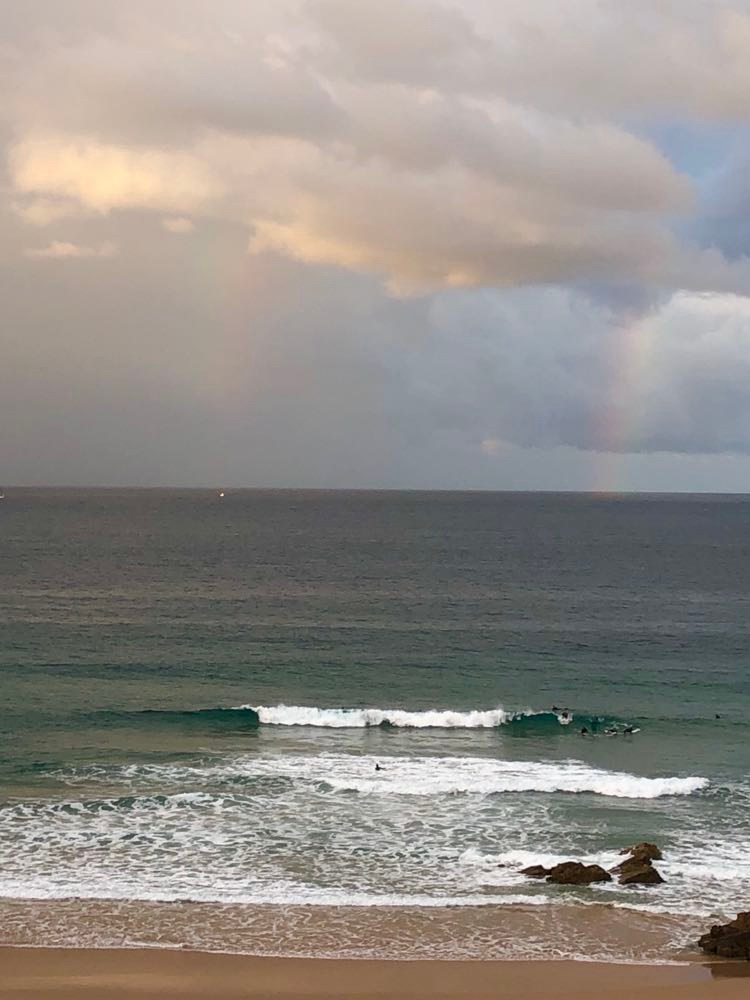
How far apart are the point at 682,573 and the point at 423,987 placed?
104178 mm

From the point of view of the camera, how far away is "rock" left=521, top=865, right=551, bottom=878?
26891 millimetres

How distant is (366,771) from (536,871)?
11.4m

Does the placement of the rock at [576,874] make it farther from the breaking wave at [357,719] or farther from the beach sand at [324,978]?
the breaking wave at [357,719]

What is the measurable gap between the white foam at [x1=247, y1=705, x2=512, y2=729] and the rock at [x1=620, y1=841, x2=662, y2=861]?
58.4ft

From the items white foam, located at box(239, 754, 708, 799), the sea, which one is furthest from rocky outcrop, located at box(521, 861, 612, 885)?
white foam, located at box(239, 754, 708, 799)

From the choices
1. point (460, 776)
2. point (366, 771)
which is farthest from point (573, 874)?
point (366, 771)

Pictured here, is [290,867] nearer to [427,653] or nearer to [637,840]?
[637,840]

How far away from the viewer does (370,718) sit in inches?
1807

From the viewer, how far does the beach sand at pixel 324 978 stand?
19.8m

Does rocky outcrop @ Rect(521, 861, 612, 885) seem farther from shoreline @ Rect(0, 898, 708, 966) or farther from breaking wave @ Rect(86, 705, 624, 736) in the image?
breaking wave @ Rect(86, 705, 624, 736)

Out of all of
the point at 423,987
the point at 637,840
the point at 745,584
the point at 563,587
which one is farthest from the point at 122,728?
the point at 745,584

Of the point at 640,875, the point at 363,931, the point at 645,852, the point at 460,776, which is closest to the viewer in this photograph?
the point at 363,931

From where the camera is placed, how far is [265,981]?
66.9ft

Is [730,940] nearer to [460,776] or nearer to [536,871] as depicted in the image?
[536,871]
